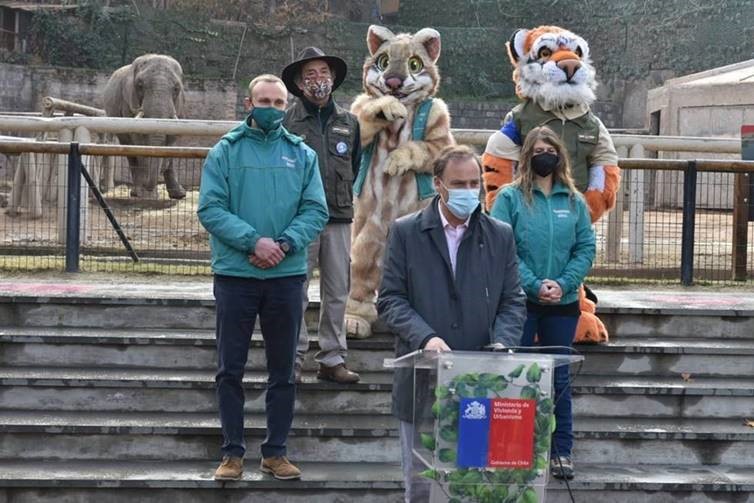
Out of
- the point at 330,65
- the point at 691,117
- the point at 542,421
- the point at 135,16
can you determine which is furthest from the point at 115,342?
the point at 135,16

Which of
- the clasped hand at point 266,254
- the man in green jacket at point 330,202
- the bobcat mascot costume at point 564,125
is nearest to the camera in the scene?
the clasped hand at point 266,254

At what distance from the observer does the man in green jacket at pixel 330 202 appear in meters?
7.08

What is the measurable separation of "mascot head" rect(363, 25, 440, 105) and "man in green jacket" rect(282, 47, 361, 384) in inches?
22.0

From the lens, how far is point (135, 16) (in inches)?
1543

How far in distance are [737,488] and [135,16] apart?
35.0m

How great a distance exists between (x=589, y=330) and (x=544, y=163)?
158cm

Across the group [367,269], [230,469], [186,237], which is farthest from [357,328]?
[186,237]

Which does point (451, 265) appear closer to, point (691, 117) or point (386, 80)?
point (386, 80)

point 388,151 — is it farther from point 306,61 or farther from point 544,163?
point 544,163

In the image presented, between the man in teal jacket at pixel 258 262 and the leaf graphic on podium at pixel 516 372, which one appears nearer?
the leaf graphic on podium at pixel 516 372

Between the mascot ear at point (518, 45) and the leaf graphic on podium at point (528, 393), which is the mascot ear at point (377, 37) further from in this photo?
the leaf graphic on podium at point (528, 393)

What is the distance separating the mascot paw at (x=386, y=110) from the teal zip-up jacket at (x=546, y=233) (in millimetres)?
1340

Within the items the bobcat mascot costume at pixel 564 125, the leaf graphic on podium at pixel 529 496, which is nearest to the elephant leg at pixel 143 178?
the bobcat mascot costume at pixel 564 125

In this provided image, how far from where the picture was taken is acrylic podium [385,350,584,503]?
459 cm
